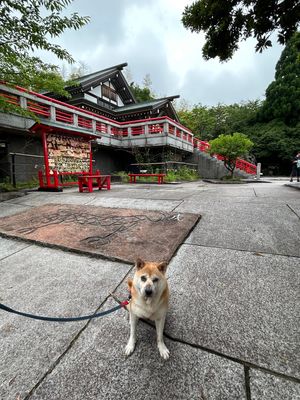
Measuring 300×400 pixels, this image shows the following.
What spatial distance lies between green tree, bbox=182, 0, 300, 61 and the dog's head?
15.2ft

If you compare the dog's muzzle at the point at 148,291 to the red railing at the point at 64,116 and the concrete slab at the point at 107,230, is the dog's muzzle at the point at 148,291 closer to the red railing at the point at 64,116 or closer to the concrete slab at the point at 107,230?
the concrete slab at the point at 107,230

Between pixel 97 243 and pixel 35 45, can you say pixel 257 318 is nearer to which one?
pixel 97 243

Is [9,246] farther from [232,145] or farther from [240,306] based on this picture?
[232,145]

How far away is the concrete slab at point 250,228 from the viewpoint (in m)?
2.82

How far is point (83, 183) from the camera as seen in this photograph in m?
8.38

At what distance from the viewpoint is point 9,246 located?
128 inches

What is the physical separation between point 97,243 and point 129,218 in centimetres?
118

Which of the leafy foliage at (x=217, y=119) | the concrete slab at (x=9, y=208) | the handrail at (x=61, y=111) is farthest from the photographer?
the leafy foliage at (x=217, y=119)

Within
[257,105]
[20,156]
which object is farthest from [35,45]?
[257,105]

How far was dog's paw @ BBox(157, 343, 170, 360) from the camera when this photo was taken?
1363 millimetres

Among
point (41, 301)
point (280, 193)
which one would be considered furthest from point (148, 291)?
point (280, 193)

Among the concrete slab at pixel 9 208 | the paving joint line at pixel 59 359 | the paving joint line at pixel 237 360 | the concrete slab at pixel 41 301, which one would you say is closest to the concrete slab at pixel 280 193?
the paving joint line at pixel 237 360

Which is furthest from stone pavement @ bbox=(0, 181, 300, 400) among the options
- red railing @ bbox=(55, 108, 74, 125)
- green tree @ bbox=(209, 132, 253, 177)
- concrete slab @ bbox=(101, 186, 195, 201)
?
green tree @ bbox=(209, 132, 253, 177)

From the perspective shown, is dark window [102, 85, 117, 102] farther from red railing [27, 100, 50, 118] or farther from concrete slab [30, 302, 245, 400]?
Result: concrete slab [30, 302, 245, 400]
